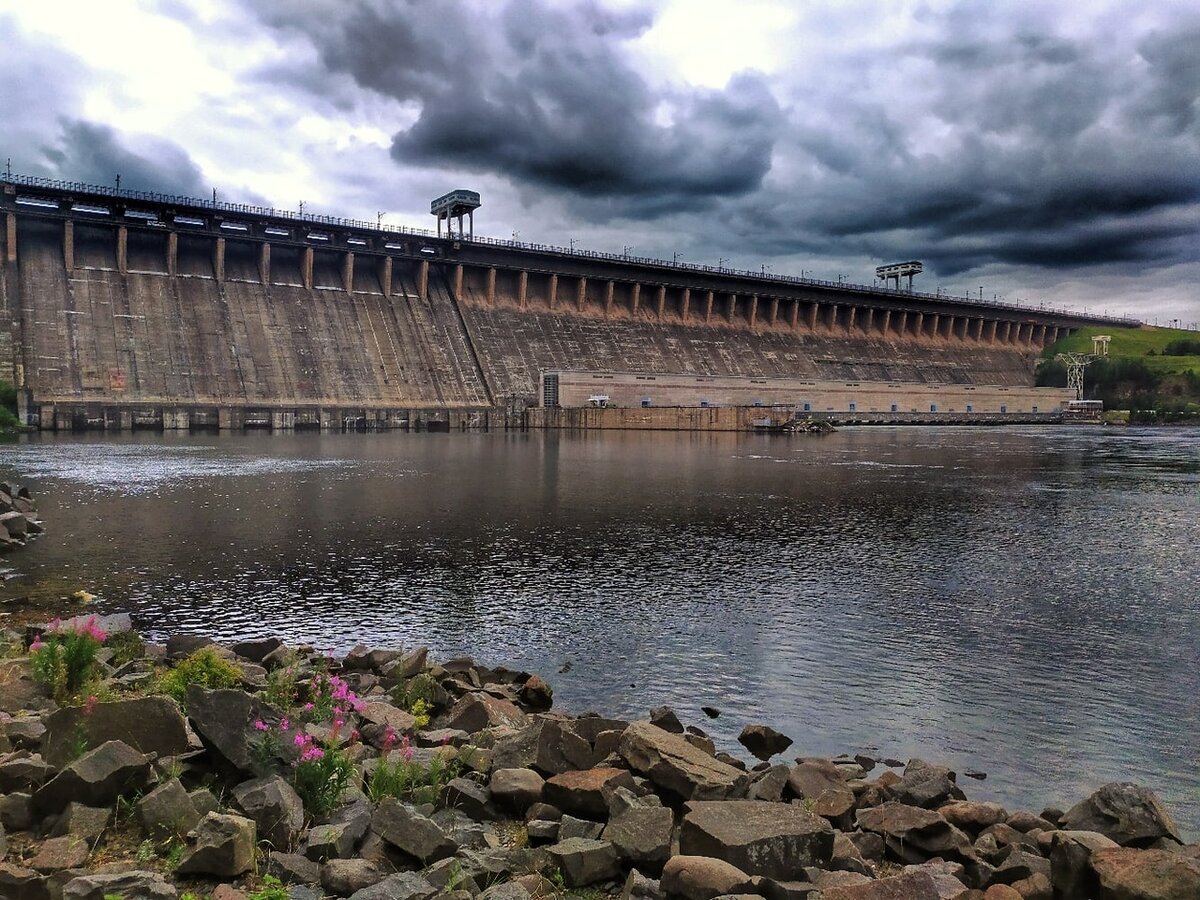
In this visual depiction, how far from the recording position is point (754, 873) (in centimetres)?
621

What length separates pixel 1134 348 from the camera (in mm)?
184125

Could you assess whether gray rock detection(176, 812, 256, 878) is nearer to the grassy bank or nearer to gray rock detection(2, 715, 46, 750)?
gray rock detection(2, 715, 46, 750)

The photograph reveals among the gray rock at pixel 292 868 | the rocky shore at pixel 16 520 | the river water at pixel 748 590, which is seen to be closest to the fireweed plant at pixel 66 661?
the river water at pixel 748 590

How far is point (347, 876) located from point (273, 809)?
3.06 ft

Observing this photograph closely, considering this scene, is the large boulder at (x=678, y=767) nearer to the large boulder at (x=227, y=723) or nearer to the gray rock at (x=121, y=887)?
the large boulder at (x=227, y=723)

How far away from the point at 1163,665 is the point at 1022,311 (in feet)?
584

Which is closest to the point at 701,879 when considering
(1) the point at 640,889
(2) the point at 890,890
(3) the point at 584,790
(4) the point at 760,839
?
(1) the point at 640,889

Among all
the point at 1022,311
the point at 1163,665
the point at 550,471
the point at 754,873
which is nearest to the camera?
the point at 754,873

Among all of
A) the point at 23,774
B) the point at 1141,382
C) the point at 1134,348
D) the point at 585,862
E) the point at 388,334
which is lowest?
the point at 585,862

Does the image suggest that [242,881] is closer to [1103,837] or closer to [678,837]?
[678,837]

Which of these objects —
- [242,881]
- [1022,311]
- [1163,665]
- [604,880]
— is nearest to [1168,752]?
[1163,665]

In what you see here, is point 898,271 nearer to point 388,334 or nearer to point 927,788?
point 388,334

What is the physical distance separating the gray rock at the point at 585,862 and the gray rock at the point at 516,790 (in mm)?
1070

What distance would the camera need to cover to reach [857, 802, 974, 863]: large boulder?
716cm
